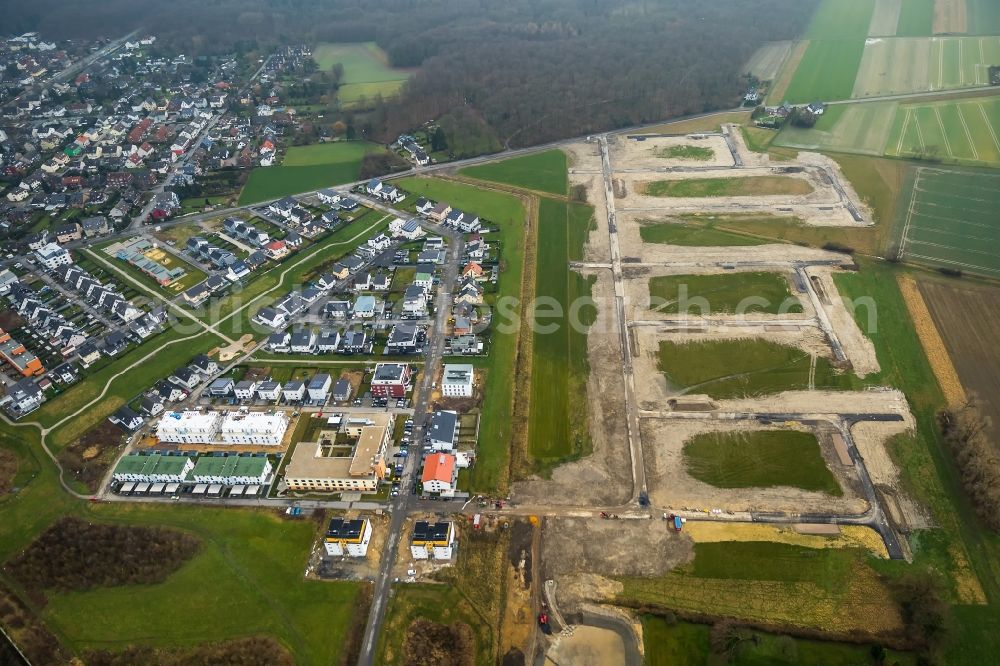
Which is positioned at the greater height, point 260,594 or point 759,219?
point 759,219

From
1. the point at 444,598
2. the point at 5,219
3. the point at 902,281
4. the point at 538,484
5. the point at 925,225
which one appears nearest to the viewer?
the point at 444,598

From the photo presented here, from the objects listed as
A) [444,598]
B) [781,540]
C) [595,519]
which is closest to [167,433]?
[444,598]

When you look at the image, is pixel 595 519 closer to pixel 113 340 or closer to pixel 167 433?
pixel 167 433

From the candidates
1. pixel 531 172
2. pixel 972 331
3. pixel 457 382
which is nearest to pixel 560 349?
pixel 457 382

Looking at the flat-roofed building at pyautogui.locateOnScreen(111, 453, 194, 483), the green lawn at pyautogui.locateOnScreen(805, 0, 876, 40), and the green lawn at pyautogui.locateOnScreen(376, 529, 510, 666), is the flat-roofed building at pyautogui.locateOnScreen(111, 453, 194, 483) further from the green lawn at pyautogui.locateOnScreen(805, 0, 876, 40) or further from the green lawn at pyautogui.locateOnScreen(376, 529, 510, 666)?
the green lawn at pyautogui.locateOnScreen(805, 0, 876, 40)

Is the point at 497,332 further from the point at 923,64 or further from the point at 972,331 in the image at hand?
the point at 923,64

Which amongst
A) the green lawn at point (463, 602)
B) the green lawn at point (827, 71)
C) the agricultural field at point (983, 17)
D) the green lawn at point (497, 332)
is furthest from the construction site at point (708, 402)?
the agricultural field at point (983, 17)
